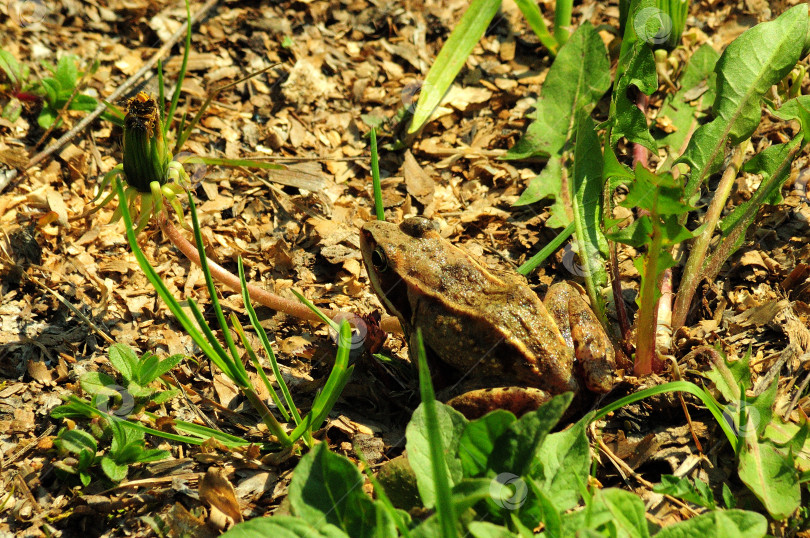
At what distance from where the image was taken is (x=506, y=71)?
5.99 meters

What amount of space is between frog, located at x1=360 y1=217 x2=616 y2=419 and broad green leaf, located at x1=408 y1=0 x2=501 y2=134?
1623mm

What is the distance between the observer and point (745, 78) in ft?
12.5

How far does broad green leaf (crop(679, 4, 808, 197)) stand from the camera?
373 cm

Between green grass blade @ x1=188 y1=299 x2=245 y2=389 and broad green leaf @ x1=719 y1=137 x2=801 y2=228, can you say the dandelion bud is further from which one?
broad green leaf @ x1=719 y1=137 x2=801 y2=228

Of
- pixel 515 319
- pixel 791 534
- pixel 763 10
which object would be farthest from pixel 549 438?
pixel 763 10

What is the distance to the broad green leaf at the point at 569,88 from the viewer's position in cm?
474

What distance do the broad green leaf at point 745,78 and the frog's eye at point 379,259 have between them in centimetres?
185

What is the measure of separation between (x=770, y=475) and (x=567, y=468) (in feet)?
3.26

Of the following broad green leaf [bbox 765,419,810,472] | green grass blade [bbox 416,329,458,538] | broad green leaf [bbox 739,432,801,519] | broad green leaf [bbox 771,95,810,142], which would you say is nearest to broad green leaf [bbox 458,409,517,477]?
green grass blade [bbox 416,329,458,538]

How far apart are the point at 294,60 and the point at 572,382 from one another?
4137 millimetres

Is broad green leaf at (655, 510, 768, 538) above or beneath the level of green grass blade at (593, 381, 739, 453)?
beneath
